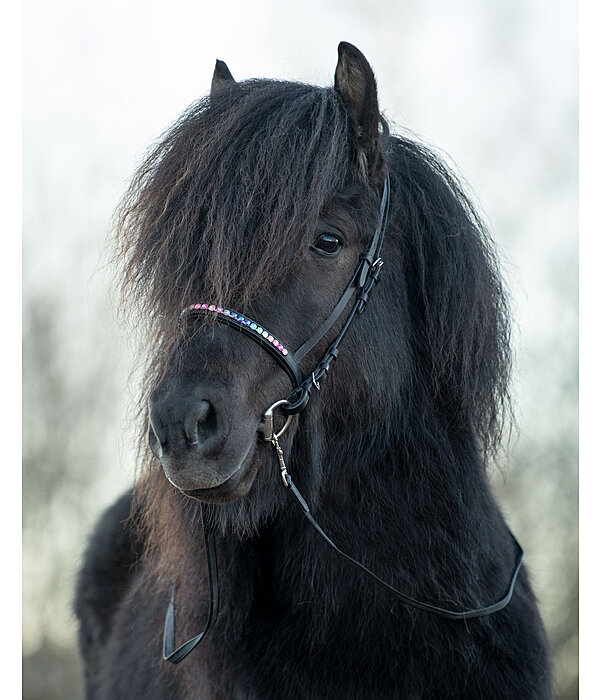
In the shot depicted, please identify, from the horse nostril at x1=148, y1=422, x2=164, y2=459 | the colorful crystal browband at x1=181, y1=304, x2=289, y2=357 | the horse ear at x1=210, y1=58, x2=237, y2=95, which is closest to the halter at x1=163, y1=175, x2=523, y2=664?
the colorful crystal browband at x1=181, y1=304, x2=289, y2=357

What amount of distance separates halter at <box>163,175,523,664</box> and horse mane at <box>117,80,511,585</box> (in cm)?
6

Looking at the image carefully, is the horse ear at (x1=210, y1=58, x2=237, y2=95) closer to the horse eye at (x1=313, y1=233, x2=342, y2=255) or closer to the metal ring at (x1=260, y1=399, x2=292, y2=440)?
the horse eye at (x1=313, y1=233, x2=342, y2=255)

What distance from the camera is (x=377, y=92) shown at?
2012 millimetres

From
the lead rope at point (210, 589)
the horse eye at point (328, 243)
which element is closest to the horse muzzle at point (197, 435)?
the lead rope at point (210, 589)

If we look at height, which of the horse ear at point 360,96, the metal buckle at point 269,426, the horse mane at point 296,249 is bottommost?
the metal buckle at point 269,426

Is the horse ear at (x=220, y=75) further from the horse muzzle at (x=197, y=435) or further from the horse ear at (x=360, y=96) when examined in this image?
the horse muzzle at (x=197, y=435)

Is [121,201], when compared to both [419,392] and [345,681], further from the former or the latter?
[345,681]

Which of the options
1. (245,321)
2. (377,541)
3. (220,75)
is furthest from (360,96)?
(377,541)

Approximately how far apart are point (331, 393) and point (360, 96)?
85cm

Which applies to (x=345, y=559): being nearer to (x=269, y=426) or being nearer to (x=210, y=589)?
(x=210, y=589)

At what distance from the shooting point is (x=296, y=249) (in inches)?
71.9

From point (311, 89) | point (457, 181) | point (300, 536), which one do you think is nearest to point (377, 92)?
point (311, 89)

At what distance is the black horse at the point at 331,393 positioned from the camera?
1.82m

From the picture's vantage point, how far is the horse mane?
1835mm
